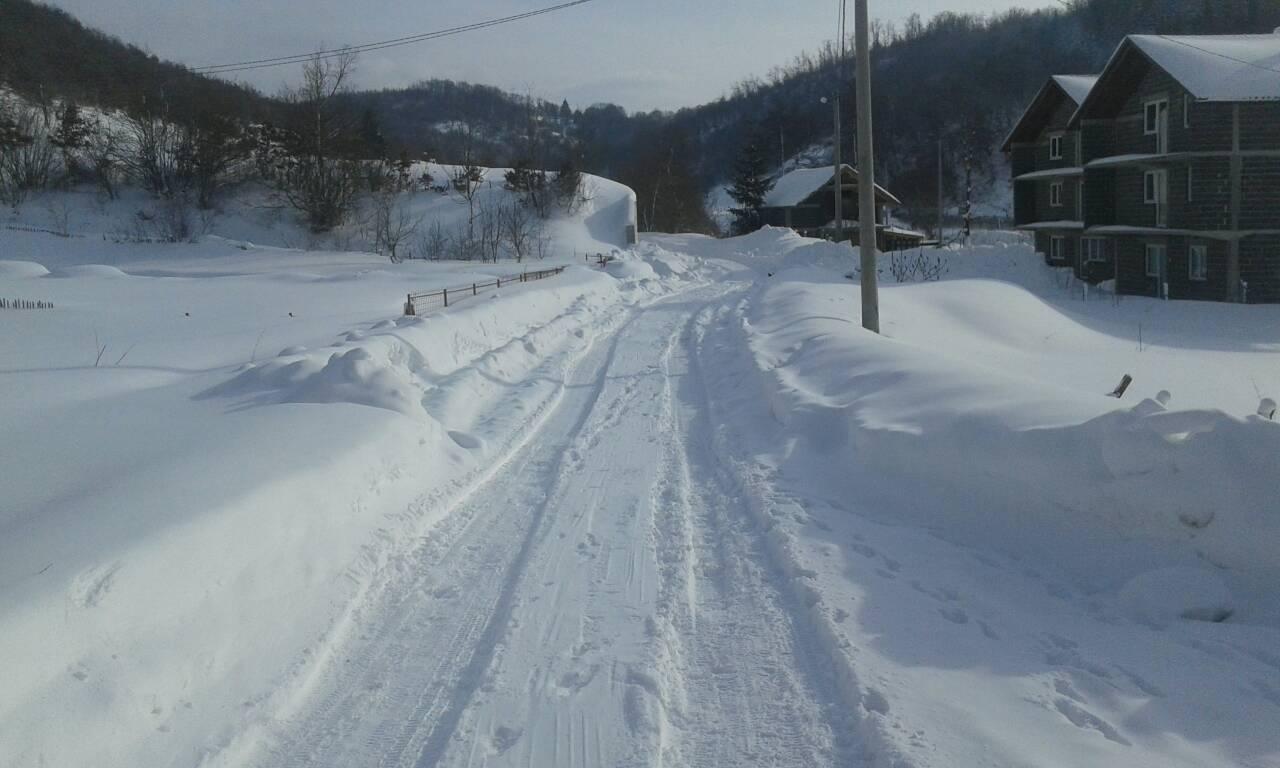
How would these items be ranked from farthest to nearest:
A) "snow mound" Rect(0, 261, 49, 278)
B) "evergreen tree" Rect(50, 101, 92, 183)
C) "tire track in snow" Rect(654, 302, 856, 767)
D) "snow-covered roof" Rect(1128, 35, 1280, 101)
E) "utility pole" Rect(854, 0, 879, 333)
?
"evergreen tree" Rect(50, 101, 92, 183) → "snow mound" Rect(0, 261, 49, 278) → "snow-covered roof" Rect(1128, 35, 1280, 101) → "utility pole" Rect(854, 0, 879, 333) → "tire track in snow" Rect(654, 302, 856, 767)

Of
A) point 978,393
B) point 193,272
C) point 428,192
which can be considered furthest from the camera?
point 428,192

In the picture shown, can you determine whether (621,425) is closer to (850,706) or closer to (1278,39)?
(850,706)

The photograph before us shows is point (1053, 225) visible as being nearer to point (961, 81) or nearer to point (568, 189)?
point (568, 189)

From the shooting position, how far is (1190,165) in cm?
3303

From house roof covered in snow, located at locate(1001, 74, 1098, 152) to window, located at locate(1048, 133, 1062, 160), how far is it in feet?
3.37

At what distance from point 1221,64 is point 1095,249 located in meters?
10.4

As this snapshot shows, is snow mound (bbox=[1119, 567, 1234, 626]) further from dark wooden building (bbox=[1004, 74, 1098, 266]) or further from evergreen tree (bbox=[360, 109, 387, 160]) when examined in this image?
evergreen tree (bbox=[360, 109, 387, 160])

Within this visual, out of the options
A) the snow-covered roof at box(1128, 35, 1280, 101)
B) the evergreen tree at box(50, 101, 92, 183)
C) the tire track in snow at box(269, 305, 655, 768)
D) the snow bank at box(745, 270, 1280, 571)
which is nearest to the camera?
the tire track in snow at box(269, 305, 655, 768)

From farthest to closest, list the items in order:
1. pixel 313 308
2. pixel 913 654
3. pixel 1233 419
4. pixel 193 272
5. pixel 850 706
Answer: pixel 193 272, pixel 313 308, pixel 1233 419, pixel 913 654, pixel 850 706

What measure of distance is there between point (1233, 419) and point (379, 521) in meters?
6.34

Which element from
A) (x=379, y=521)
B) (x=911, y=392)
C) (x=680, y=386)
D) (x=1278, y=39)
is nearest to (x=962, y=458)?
(x=911, y=392)

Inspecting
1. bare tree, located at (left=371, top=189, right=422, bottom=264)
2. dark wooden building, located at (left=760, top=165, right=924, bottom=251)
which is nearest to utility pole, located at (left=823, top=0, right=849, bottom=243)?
dark wooden building, located at (left=760, top=165, right=924, bottom=251)

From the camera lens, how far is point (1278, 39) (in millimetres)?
35062

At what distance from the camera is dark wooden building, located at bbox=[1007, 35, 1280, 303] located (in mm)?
31500
